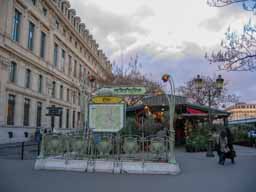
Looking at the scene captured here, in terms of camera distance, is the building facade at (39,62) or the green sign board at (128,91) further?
the building facade at (39,62)

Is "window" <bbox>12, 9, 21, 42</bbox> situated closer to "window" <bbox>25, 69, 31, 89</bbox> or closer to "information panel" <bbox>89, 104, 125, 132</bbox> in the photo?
"window" <bbox>25, 69, 31, 89</bbox>

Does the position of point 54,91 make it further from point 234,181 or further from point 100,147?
point 234,181

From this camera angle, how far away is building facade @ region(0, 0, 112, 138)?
959 inches

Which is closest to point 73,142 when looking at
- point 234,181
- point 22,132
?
point 234,181

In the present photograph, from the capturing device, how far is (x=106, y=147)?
9602 millimetres

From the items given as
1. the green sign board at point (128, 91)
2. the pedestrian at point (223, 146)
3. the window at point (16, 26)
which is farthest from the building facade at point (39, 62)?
the pedestrian at point (223, 146)

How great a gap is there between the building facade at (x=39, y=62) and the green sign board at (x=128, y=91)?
5585mm

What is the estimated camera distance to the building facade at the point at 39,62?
24.4 metres

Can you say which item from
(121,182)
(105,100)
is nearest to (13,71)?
(105,100)

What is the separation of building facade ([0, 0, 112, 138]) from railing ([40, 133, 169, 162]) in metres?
6.47

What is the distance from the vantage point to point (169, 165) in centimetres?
876

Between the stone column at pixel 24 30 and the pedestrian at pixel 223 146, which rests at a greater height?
the stone column at pixel 24 30

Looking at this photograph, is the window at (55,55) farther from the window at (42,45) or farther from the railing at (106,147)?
the railing at (106,147)

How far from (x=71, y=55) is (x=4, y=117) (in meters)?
19.6
